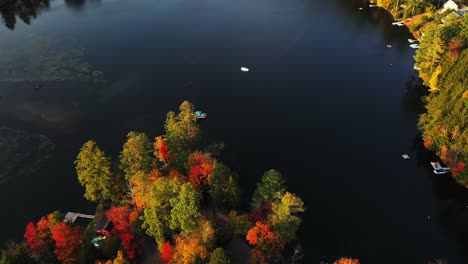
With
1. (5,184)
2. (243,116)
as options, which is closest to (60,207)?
(5,184)

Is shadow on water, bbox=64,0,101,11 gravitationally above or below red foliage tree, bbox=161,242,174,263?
above

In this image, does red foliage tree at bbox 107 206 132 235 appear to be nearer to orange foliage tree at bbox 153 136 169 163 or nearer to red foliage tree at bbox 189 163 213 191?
orange foliage tree at bbox 153 136 169 163

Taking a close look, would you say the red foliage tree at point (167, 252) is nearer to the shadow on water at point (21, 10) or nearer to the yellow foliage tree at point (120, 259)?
the yellow foliage tree at point (120, 259)

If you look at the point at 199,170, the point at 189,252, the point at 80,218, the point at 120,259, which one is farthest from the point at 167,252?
the point at 80,218

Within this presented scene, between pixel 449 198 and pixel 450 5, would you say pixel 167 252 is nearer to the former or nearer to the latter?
pixel 449 198

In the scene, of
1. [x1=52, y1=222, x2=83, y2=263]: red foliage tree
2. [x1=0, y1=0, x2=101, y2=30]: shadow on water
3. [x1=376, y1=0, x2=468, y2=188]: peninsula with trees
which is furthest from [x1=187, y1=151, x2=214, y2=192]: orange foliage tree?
[x1=0, y1=0, x2=101, y2=30]: shadow on water
